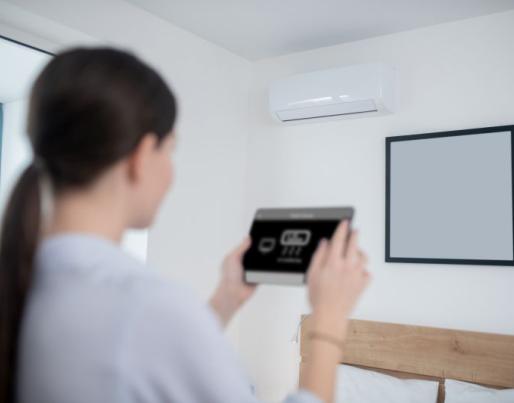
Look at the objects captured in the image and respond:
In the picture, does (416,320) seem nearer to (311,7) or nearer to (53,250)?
(311,7)

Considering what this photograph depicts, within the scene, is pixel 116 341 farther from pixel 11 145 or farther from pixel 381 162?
pixel 11 145

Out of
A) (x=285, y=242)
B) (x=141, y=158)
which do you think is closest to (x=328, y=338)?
(x=285, y=242)

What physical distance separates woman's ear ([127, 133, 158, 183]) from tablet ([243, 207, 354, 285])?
335 millimetres

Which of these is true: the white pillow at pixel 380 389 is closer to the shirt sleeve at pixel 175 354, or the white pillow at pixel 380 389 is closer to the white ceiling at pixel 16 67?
the white ceiling at pixel 16 67

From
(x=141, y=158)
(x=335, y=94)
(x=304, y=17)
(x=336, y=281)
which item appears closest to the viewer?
(x=141, y=158)

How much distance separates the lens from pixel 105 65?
0.71 metres

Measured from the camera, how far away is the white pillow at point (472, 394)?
7.90 ft

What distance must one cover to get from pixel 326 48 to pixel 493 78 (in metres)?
0.93

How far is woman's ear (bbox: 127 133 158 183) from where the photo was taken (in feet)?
2.42

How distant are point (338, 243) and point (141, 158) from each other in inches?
12.8

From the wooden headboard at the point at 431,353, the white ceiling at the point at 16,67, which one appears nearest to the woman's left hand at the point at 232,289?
the white ceiling at the point at 16,67

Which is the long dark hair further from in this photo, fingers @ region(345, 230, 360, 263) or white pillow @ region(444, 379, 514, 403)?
white pillow @ region(444, 379, 514, 403)

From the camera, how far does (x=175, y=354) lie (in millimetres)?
649

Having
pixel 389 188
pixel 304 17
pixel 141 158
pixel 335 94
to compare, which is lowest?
pixel 141 158
